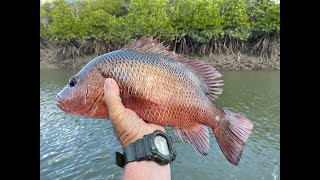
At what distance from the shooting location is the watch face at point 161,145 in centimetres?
162

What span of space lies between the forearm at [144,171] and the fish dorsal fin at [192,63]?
0.54 metres

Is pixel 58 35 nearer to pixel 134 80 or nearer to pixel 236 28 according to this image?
pixel 236 28

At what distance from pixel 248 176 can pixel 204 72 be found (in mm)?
5428

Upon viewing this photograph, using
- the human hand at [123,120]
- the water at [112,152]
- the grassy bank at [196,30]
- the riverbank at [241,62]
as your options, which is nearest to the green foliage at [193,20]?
the grassy bank at [196,30]

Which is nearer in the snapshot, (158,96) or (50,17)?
(158,96)

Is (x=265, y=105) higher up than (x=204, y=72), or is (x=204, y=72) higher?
(x=204, y=72)

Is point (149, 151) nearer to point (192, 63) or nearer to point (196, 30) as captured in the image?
point (192, 63)

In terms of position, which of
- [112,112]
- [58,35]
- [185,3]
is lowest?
[112,112]

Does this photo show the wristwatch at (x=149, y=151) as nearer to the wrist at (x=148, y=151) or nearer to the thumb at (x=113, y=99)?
the wrist at (x=148, y=151)

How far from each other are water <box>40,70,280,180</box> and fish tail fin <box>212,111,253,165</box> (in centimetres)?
516

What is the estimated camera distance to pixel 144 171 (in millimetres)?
1552

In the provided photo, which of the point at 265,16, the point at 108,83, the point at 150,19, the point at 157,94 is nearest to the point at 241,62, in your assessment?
the point at 265,16
